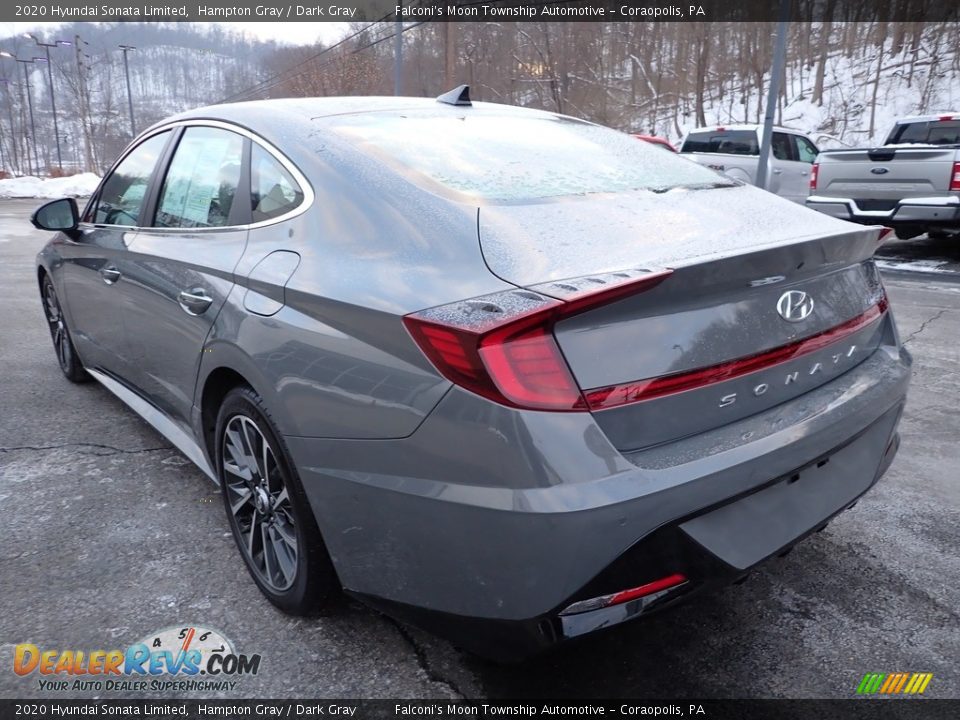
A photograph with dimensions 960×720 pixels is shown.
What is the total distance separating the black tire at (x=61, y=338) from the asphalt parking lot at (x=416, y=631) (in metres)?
1.01

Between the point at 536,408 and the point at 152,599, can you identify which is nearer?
the point at 536,408

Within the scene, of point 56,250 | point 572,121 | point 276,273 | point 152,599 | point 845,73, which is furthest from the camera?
point 845,73

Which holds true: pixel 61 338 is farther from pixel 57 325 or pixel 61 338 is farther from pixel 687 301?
pixel 687 301

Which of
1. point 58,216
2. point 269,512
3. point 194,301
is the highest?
point 58,216

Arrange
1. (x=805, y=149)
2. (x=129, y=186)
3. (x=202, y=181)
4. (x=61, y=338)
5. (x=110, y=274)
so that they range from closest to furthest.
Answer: (x=202, y=181) → (x=110, y=274) → (x=129, y=186) → (x=61, y=338) → (x=805, y=149)

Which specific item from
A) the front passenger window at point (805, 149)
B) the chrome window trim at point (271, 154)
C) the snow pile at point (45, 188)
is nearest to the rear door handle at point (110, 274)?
the chrome window trim at point (271, 154)

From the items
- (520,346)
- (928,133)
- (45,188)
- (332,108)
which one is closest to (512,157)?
(332,108)

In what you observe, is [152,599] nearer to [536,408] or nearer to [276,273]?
[276,273]

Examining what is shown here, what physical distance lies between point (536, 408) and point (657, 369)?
0.31 m

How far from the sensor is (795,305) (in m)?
1.92

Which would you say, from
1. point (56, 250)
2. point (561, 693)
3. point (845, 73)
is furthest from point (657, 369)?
point (845, 73)

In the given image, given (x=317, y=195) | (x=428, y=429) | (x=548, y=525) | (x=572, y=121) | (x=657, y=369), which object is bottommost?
(x=548, y=525)

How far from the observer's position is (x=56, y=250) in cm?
418

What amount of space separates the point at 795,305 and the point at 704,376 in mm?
401
